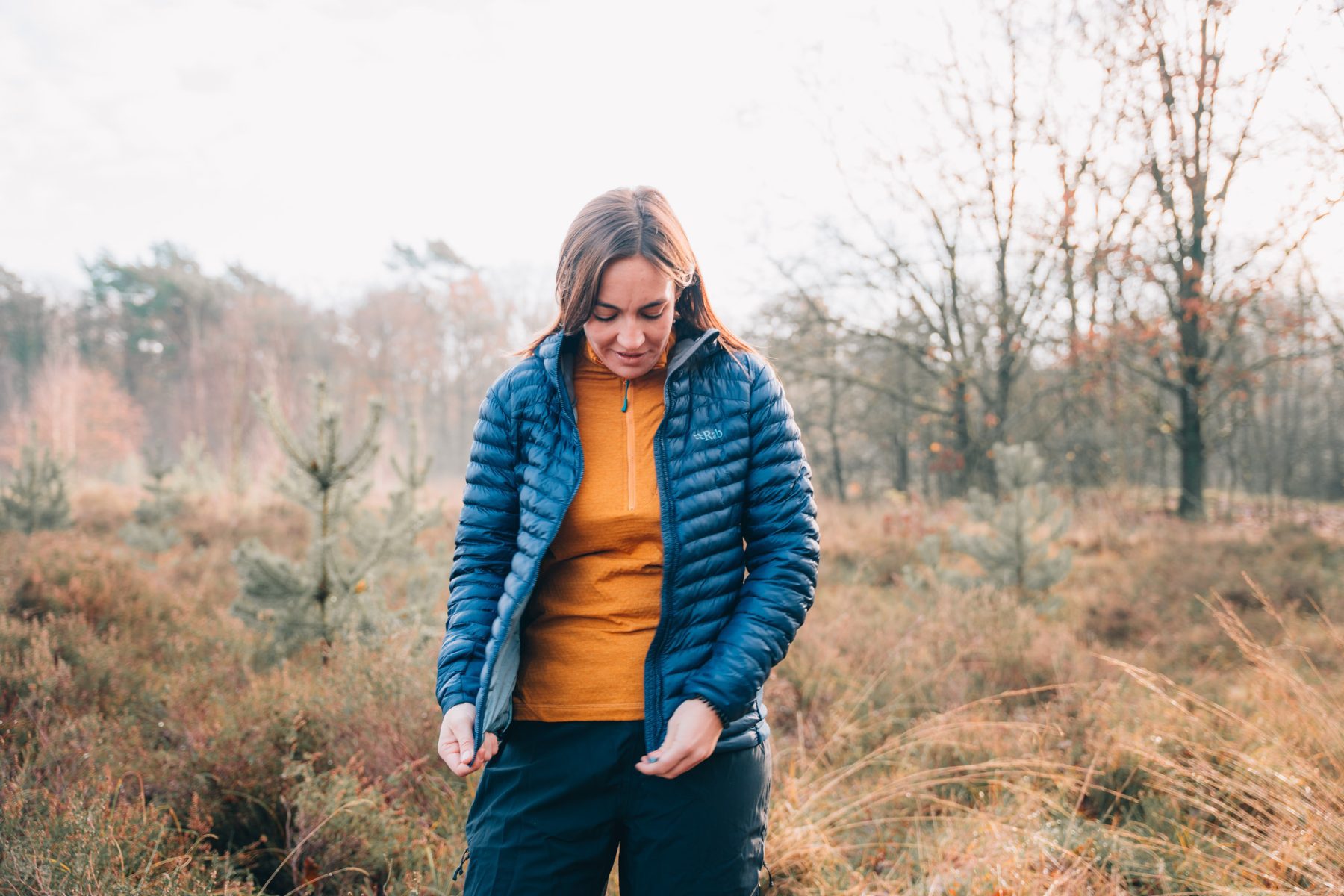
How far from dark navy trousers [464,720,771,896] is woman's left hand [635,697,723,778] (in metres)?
0.10

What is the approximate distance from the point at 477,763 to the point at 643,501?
22.2 inches

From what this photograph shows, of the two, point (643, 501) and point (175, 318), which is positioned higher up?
point (175, 318)

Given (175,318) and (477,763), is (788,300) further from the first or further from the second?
(175,318)

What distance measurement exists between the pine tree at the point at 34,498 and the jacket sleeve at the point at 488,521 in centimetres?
1055

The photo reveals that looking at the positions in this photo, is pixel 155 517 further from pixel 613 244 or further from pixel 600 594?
pixel 613 244

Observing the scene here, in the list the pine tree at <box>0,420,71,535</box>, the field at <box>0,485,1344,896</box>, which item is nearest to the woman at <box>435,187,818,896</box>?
the field at <box>0,485,1344,896</box>

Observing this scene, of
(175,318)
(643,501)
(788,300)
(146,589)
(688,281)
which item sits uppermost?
(175,318)

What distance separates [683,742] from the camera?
1.27m

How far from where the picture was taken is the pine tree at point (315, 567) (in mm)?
4555

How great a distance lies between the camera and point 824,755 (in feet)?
11.9

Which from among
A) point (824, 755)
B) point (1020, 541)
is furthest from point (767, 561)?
point (1020, 541)

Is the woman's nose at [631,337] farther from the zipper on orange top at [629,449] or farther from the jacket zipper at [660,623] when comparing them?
the jacket zipper at [660,623]

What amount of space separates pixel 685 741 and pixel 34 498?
11.3m

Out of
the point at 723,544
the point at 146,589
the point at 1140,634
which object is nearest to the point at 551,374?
the point at 723,544
